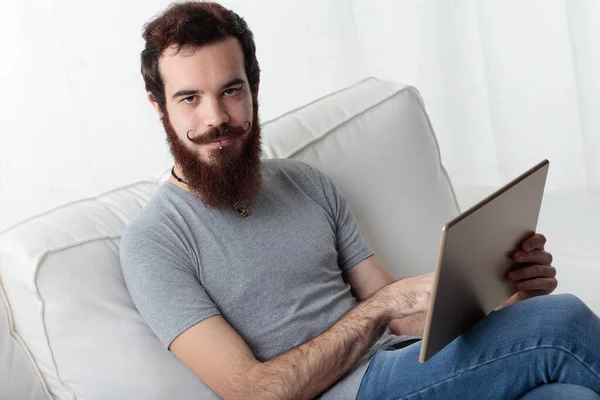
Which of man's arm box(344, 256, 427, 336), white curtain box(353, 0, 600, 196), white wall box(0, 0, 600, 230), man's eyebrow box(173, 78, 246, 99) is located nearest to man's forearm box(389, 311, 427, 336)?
man's arm box(344, 256, 427, 336)

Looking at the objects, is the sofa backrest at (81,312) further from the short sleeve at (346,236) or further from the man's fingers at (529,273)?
the man's fingers at (529,273)

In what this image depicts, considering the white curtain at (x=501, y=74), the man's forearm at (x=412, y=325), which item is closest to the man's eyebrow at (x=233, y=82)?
the man's forearm at (x=412, y=325)

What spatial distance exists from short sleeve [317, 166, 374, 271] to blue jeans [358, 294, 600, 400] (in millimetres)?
371

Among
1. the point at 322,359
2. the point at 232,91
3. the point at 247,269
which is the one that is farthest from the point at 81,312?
the point at 232,91

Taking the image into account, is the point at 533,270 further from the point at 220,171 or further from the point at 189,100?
the point at 189,100

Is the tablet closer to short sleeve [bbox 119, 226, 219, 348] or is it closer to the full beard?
short sleeve [bbox 119, 226, 219, 348]

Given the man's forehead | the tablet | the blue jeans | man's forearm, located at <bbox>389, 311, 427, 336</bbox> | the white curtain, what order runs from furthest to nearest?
1. the white curtain
2. man's forearm, located at <bbox>389, 311, 427, 336</bbox>
3. the man's forehead
4. the blue jeans
5. the tablet

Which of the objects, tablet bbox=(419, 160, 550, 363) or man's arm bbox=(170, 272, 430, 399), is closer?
tablet bbox=(419, 160, 550, 363)

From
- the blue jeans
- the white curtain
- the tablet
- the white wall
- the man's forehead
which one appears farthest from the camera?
the white curtain

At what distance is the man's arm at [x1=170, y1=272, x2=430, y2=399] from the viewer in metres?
1.37

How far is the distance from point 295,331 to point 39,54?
97 centimetres

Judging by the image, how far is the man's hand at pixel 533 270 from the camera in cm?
143

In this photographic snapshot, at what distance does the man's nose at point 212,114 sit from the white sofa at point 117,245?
0.78 feet

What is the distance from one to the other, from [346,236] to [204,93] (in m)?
0.44
